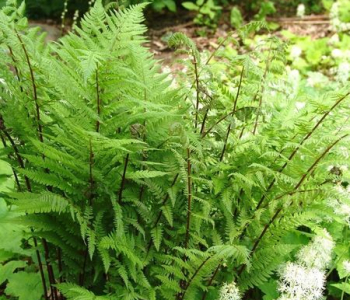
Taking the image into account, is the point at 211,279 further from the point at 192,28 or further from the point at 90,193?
the point at 192,28

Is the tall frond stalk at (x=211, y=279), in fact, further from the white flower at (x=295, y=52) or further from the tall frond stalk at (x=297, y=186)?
the white flower at (x=295, y=52)

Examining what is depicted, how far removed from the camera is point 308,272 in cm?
200

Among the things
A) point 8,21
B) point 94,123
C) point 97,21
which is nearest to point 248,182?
point 94,123

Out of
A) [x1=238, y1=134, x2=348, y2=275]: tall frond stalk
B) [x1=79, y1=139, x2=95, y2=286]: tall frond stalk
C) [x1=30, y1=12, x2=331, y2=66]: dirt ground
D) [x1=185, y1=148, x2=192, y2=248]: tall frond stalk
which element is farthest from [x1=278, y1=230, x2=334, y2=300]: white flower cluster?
[x1=30, y1=12, x2=331, y2=66]: dirt ground

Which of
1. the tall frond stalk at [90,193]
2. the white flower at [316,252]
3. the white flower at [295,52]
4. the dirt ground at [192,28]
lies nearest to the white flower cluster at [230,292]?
the white flower at [316,252]

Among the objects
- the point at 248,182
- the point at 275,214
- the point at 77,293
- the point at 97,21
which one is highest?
the point at 97,21

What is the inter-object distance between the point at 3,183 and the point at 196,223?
124 centimetres

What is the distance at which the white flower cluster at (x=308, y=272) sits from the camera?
6.41 ft

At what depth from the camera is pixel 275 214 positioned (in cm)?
196

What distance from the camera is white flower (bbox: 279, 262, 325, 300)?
6.39 feet

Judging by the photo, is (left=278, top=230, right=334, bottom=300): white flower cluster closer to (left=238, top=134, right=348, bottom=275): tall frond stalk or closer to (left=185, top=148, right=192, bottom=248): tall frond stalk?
(left=238, top=134, right=348, bottom=275): tall frond stalk

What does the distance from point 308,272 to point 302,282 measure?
63 mm

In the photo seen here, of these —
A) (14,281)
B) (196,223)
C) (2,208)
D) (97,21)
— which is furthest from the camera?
(2,208)

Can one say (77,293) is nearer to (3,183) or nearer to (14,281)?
(14,281)
